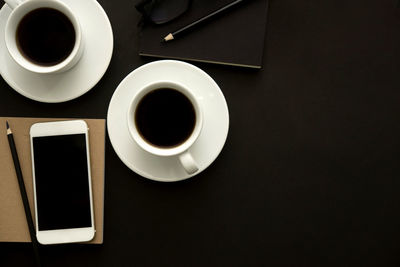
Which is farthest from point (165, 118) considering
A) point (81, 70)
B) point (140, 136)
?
point (81, 70)

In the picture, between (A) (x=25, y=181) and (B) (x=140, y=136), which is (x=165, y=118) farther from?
(A) (x=25, y=181)

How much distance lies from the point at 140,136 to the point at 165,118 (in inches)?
2.3

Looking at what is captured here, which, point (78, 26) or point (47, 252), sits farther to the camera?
point (47, 252)

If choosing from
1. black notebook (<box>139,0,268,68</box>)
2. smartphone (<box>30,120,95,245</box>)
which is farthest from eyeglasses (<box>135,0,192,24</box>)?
smartphone (<box>30,120,95,245</box>)

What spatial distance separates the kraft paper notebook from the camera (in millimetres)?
706

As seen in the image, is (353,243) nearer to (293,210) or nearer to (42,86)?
(293,210)

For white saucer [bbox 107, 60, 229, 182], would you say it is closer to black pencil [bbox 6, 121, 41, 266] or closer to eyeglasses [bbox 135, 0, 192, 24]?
eyeglasses [bbox 135, 0, 192, 24]

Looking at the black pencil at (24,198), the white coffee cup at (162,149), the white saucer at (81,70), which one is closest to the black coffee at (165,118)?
the white coffee cup at (162,149)

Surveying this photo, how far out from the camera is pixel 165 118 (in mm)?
664

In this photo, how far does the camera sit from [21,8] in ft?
2.01

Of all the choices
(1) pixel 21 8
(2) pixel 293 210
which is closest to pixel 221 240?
(2) pixel 293 210

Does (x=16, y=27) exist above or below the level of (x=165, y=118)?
above

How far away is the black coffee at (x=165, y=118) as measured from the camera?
2.12ft

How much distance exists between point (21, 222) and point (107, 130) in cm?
25
